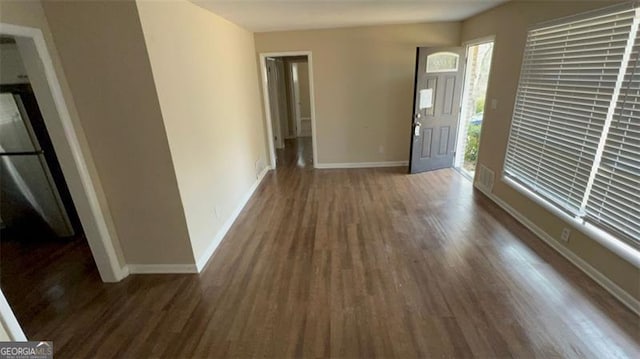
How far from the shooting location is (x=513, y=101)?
3342 mm

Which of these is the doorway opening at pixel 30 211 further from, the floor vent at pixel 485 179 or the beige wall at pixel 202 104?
the floor vent at pixel 485 179

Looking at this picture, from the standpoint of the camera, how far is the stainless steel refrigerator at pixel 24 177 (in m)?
2.80

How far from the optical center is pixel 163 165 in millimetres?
2297

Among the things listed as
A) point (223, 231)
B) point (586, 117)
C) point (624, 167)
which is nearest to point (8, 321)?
point (223, 231)

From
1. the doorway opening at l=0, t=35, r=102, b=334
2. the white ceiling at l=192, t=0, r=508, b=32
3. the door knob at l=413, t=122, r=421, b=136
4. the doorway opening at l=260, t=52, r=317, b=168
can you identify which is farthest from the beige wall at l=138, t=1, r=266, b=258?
the door knob at l=413, t=122, r=421, b=136

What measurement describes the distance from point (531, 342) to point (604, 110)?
1820 mm

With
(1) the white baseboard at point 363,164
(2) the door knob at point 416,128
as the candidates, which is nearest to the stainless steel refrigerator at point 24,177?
(1) the white baseboard at point 363,164

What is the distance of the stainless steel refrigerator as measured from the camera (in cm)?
280

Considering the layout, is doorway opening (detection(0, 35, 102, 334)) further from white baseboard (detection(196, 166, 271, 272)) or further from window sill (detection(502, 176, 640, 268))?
window sill (detection(502, 176, 640, 268))

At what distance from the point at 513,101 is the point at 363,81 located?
89.6 inches

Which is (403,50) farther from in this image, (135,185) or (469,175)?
(135,185)

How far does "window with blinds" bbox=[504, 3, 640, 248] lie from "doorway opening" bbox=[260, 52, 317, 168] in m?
3.17

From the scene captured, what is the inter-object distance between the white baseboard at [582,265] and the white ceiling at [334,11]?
2.47m

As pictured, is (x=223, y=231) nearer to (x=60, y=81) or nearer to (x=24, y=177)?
(x=60, y=81)
